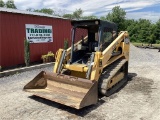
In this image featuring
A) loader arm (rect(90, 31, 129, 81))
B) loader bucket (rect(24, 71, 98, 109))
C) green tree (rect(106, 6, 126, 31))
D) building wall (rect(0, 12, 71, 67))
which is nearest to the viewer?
loader bucket (rect(24, 71, 98, 109))

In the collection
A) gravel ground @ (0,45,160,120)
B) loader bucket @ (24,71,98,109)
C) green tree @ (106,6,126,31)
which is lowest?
gravel ground @ (0,45,160,120)

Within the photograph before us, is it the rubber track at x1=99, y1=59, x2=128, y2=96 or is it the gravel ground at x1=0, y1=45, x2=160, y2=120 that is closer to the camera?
the gravel ground at x1=0, y1=45, x2=160, y2=120

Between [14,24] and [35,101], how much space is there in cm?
668

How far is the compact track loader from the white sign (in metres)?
5.68

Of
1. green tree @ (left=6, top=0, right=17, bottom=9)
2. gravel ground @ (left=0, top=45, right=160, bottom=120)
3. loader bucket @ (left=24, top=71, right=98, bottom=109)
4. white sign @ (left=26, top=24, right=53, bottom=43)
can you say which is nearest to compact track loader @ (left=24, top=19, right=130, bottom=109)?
loader bucket @ (left=24, top=71, right=98, bottom=109)

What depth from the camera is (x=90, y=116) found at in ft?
19.6

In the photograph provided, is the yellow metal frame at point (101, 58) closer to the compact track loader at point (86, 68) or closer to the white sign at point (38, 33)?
the compact track loader at point (86, 68)

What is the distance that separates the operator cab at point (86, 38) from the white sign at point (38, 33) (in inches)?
224

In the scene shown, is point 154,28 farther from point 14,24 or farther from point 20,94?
point 20,94

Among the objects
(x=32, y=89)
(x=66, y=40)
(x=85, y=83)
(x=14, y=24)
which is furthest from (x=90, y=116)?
(x=66, y=40)

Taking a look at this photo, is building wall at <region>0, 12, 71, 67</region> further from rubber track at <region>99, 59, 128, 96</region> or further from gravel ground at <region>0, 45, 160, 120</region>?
Answer: rubber track at <region>99, 59, 128, 96</region>

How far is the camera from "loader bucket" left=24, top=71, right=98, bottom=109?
20.5 ft

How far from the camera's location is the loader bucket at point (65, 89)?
245 inches

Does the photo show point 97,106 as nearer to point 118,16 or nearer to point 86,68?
point 86,68
